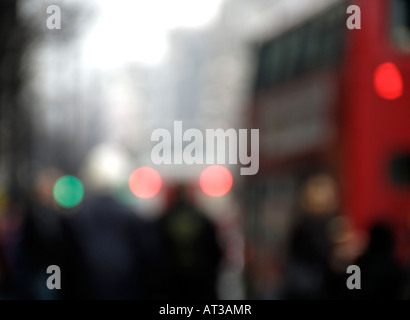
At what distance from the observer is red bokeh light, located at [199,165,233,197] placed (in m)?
18.0

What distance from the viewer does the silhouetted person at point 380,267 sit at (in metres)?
3.97

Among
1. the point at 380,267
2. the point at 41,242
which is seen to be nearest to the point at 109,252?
the point at 41,242

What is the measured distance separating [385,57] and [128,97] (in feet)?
294

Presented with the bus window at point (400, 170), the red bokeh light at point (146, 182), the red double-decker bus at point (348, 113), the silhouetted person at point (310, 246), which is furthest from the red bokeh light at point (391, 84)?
the red bokeh light at point (146, 182)

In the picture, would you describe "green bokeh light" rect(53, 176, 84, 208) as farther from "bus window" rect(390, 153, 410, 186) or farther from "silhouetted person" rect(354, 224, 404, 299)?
"bus window" rect(390, 153, 410, 186)

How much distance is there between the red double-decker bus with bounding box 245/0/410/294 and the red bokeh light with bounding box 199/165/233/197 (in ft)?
21.7

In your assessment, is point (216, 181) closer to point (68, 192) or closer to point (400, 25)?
point (400, 25)

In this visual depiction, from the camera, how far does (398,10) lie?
865 cm

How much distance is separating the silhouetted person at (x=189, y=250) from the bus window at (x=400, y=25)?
227cm

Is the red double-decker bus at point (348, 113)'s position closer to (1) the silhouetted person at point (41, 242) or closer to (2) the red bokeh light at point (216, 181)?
(1) the silhouetted person at point (41, 242)

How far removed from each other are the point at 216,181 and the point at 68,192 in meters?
12.4
